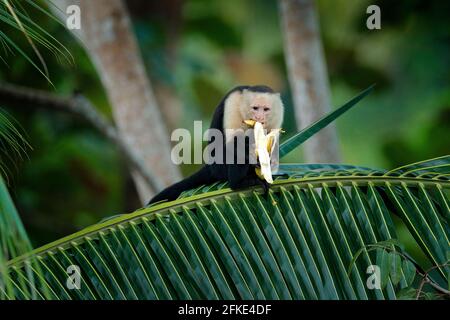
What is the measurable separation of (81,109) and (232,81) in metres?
5.50

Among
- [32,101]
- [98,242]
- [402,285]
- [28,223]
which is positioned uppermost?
[32,101]

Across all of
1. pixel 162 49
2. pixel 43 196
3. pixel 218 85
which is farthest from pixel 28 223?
pixel 218 85

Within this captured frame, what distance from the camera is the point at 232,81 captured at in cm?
977

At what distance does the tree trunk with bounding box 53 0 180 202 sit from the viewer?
4.64 meters

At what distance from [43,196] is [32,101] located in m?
2.73

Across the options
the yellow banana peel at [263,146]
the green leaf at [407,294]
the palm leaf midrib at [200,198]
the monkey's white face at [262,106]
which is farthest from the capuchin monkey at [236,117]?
the green leaf at [407,294]

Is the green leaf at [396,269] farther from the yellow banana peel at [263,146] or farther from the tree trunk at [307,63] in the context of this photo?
the tree trunk at [307,63]

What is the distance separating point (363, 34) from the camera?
8.35 meters

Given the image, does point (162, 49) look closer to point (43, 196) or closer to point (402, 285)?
point (43, 196)

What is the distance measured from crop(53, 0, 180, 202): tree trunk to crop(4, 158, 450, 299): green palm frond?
2.42 metres

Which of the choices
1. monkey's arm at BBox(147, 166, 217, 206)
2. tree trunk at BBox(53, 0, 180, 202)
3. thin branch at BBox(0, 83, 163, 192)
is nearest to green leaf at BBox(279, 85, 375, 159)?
monkey's arm at BBox(147, 166, 217, 206)

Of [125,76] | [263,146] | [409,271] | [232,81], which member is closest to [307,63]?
[125,76]

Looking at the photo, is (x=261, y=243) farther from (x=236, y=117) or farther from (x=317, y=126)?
(x=236, y=117)

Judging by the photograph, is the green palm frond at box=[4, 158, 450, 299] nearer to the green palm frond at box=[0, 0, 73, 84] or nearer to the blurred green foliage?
the green palm frond at box=[0, 0, 73, 84]
